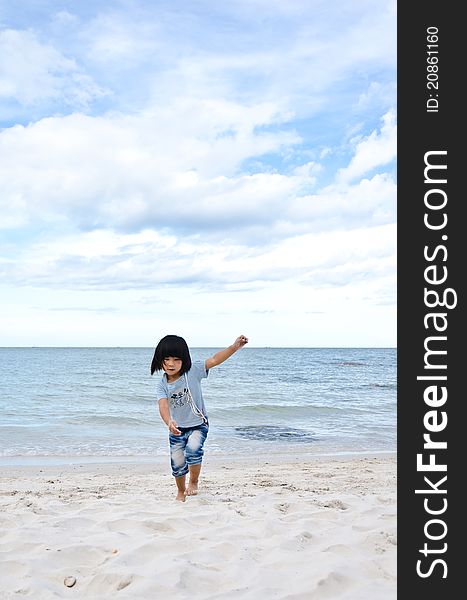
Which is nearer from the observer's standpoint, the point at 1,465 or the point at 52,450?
the point at 1,465

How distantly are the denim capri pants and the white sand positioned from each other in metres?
0.34

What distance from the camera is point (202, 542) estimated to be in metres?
3.77

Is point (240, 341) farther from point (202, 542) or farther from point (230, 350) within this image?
point (202, 542)

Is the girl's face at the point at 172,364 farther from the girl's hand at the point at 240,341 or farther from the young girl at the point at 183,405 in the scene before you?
the girl's hand at the point at 240,341

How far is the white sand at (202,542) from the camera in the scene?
3016 mm

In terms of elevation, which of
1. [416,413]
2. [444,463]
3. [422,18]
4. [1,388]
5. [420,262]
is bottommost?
[1,388]

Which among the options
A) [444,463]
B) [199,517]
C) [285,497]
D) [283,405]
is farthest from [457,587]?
[283,405]

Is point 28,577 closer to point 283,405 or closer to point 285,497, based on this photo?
point 285,497

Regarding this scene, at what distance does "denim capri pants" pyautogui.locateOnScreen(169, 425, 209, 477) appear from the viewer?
546 centimetres

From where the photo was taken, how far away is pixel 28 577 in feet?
10.4

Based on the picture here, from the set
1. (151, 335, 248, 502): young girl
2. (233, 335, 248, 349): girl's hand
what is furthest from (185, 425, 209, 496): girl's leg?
→ (233, 335, 248, 349): girl's hand

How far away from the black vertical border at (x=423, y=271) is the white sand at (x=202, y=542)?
0.80 meters

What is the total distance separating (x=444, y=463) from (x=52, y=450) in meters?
8.75

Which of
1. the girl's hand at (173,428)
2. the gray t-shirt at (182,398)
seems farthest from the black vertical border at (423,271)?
the gray t-shirt at (182,398)
